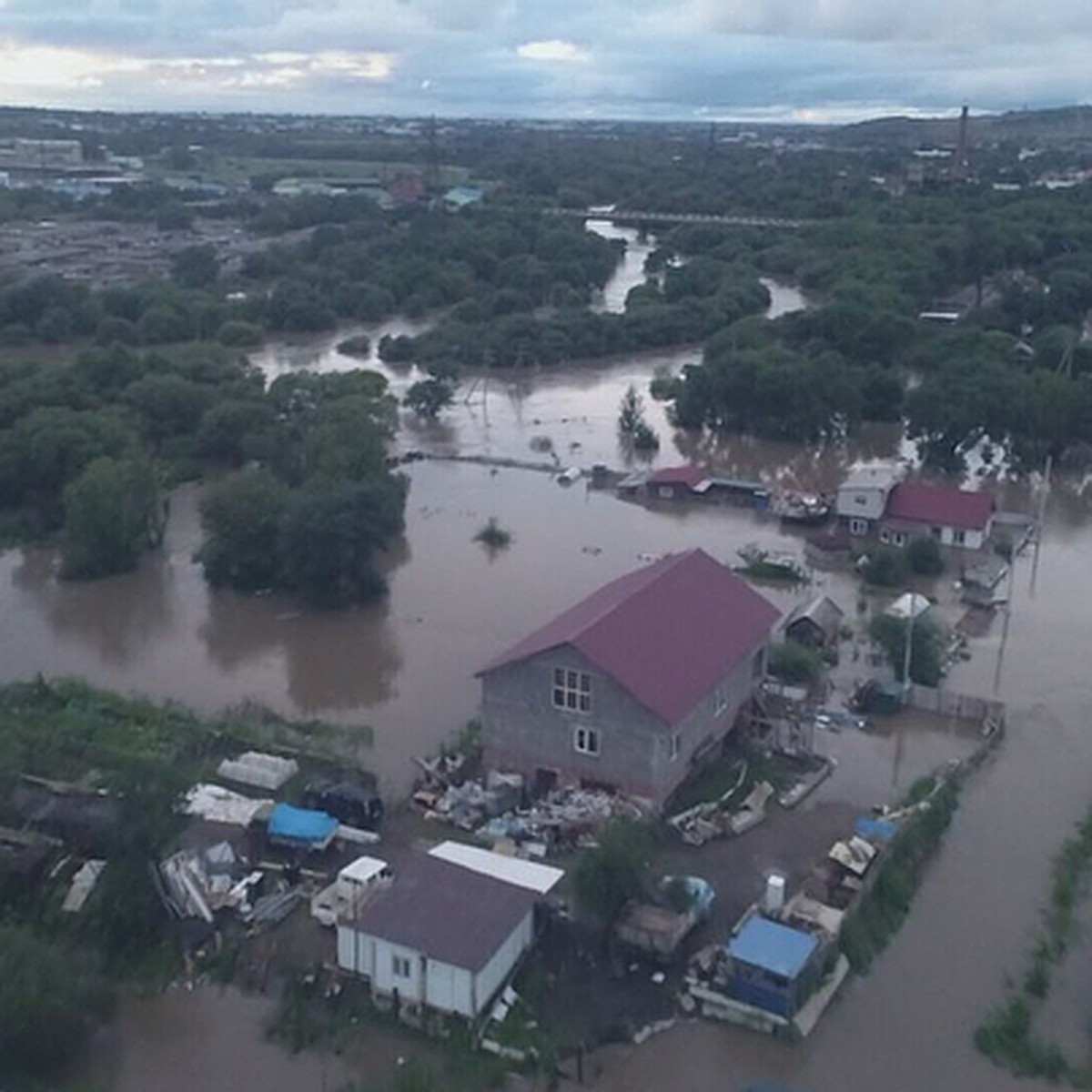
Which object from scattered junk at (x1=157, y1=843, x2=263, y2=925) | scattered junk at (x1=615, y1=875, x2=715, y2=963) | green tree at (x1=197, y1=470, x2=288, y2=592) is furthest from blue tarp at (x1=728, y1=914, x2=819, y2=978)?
green tree at (x1=197, y1=470, x2=288, y2=592)

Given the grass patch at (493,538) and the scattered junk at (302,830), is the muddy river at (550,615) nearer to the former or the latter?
the grass patch at (493,538)

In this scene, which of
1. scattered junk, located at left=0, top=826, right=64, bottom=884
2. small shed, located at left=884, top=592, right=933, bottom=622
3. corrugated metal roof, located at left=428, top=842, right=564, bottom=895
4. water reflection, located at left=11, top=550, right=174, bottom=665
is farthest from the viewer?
water reflection, located at left=11, top=550, right=174, bottom=665

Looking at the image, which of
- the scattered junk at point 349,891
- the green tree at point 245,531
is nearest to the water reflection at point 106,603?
the green tree at point 245,531

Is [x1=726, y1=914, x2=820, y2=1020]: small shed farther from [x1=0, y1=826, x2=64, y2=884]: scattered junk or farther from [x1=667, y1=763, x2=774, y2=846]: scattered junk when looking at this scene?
[x1=0, y1=826, x2=64, y2=884]: scattered junk

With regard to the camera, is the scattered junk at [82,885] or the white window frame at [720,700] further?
the white window frame at [720,700]

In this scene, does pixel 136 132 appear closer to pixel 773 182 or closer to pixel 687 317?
pixel 773 182

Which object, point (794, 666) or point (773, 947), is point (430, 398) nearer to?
point (794, 666)
